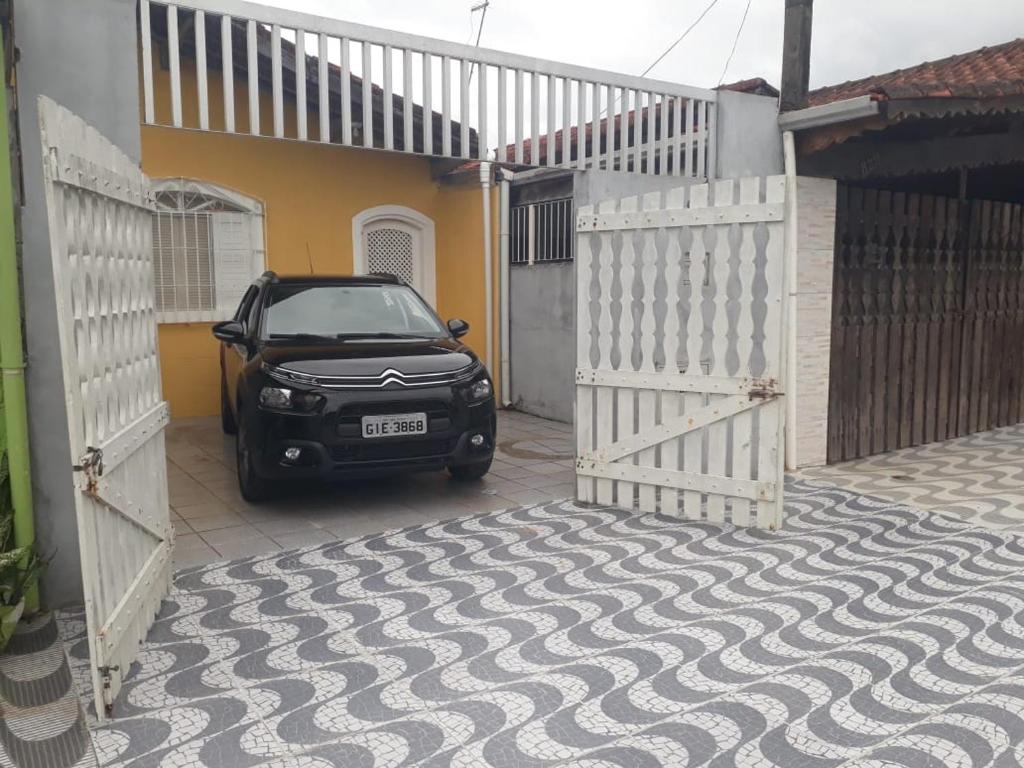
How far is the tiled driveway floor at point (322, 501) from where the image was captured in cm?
513

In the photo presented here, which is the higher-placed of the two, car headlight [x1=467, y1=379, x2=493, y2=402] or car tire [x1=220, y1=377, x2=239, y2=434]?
car headlight [x1=467, y1=379, x2=493, y2=402]

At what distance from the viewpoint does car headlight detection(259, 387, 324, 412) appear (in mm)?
5336

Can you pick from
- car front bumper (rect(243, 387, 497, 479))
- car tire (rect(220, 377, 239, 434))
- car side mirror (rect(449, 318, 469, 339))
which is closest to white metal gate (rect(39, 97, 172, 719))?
car front bumper (rect(243, 387, 497, 479))

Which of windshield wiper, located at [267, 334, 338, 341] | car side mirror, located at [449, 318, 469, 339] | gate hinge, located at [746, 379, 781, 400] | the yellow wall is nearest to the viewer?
gate hinge, located at [746, 379, 781, 400]

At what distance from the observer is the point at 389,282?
6965 millimetres

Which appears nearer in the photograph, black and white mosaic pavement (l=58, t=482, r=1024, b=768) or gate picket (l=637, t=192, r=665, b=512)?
black and white mosaic pavement (l=58, t=482, r=1024, b=768)

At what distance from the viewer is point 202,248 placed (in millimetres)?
9102

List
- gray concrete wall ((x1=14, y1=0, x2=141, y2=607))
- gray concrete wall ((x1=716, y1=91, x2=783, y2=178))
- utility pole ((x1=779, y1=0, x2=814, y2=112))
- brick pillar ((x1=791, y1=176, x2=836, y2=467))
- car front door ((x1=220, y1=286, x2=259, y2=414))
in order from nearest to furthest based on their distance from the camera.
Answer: gray concrete wall ((x1=14, y1=0, x2=141, y2=607)) → car front door ((x1=220, y1=286, x2=259, y2=414)) → brick pillar ((x1=791, y1=176, x2=836, y2=467)) → utility pole ((x1=779, y1=0, x2=814, y2=112)) → gray concrete wall ((x1=716, y1=91, x2=783, y2=178))

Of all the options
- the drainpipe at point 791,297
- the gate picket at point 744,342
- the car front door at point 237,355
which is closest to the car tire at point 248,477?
the car front door at point 237,355

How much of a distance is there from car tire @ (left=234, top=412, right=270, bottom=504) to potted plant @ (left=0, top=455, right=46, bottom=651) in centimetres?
182

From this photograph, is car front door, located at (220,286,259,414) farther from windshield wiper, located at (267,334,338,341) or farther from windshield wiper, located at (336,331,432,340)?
windshield wiper, located at (336,331,432,340)

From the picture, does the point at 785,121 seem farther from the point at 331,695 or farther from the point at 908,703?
the point at 331,695

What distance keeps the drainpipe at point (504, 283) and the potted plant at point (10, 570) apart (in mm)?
6723

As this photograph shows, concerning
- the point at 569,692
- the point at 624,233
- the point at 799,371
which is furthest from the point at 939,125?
the point at 569,692
